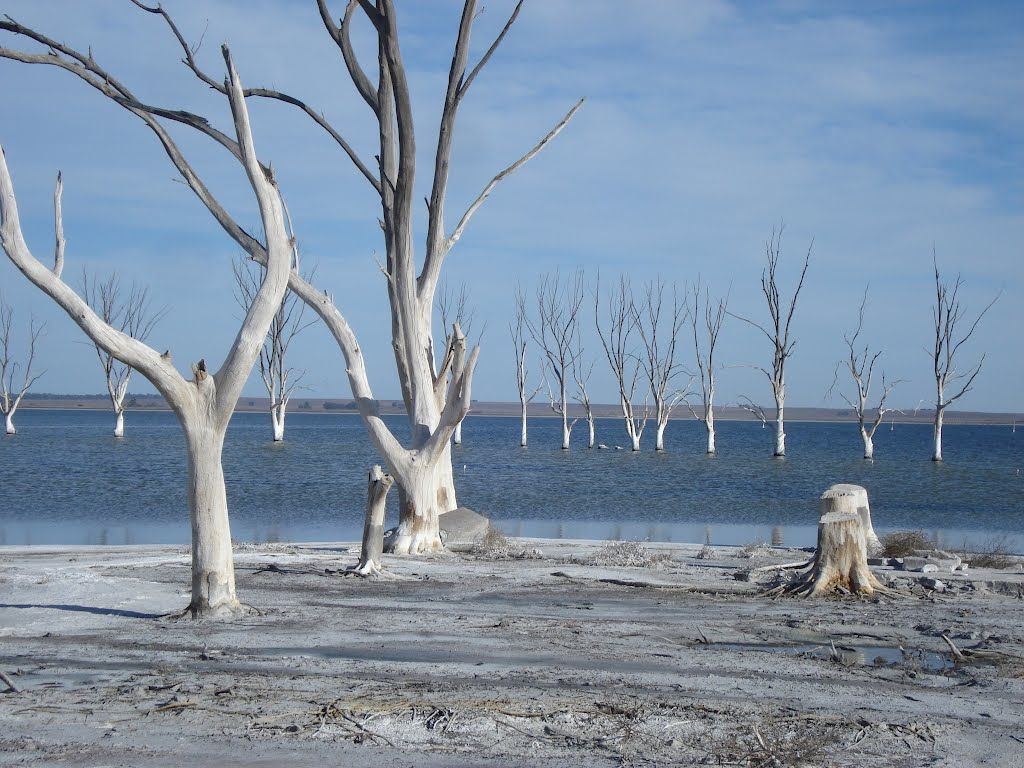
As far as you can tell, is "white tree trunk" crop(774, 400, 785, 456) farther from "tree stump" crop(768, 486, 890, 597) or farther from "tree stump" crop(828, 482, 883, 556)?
"tree stump" crop(768, 486, 890, 597)

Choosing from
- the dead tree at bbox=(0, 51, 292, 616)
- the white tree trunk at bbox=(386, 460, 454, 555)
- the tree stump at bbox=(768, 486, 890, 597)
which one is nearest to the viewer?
the dead tree at bbox=(0, 51, 292, 616)

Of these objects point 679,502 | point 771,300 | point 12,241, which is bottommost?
point 679,502

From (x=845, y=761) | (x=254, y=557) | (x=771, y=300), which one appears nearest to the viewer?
(x=845, y=761)

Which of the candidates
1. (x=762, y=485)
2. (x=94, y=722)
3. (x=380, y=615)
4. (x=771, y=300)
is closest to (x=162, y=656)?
(x=94, y=722)

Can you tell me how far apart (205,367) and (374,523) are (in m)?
3.38

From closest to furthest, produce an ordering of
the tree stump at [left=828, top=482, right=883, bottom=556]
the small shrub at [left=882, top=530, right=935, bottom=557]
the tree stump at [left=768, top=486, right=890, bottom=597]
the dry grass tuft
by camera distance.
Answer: the tree stump at [left=768, top=486, right=890, bottom=597] → the tree stump at [left=828, top=482, right=883, bottom=556] → the dry grass tuft → the small shrub at [left=882, top=530, right=935, bottom=557]

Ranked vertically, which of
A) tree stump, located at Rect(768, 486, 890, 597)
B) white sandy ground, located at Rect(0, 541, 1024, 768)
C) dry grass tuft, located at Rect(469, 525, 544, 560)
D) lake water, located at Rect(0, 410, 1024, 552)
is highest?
tree stump, located at Rect(768, 486, 890, 597)

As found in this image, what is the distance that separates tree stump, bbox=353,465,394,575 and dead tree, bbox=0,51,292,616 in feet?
8.05

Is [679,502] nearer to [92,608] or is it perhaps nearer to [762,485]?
[762,485]

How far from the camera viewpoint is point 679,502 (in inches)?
1120

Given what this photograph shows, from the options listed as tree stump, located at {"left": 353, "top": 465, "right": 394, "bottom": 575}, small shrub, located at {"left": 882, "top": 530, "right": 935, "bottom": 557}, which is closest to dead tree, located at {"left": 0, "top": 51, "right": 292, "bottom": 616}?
tree stump, located at {"left": 353, "top": 465, "right": 394, "bottom": 575}

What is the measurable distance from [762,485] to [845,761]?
3043 cm

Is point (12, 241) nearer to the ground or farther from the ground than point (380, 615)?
farther from the ground

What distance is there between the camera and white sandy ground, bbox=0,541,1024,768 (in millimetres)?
5027
